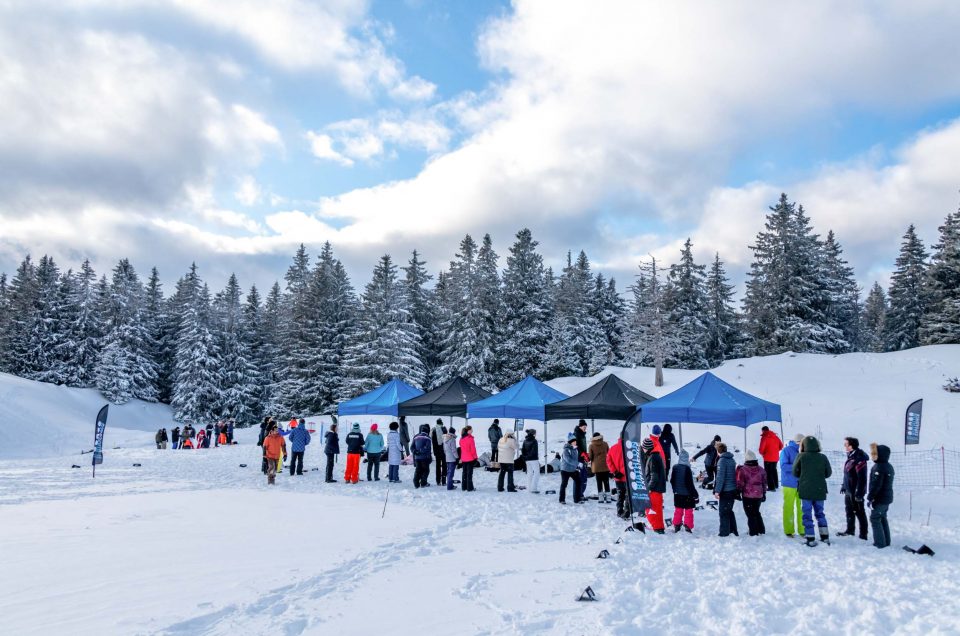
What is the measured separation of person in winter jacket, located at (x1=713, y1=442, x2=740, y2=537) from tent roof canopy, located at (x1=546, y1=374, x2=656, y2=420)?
628 cm

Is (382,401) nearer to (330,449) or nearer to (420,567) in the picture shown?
(330,449)

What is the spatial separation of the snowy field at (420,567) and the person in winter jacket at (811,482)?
1.37 ft

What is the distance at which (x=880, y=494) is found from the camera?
8.91 m

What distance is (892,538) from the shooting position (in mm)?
9703

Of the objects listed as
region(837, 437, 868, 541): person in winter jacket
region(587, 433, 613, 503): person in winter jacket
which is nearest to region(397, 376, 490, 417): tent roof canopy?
region(587, 433, 613, 503): person in winter jacket

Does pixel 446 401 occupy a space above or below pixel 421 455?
above

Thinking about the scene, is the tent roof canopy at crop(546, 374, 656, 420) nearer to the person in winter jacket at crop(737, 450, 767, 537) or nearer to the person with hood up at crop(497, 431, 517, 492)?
the person with hood up at crop(497, 431, 517, 492)

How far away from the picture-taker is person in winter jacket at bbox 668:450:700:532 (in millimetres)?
9766

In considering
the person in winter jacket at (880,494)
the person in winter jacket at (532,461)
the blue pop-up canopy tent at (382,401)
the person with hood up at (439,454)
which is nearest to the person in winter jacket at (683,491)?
the person in winter jacket at (880,494)

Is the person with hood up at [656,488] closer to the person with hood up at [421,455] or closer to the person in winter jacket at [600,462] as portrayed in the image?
the person in winter jacket at [600,462]

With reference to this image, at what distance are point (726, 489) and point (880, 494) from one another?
2140mm

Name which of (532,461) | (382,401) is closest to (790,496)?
(532,461)

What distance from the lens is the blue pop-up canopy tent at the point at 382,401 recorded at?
21194 millimetres

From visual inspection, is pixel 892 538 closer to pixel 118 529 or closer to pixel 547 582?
pixel 547 582
